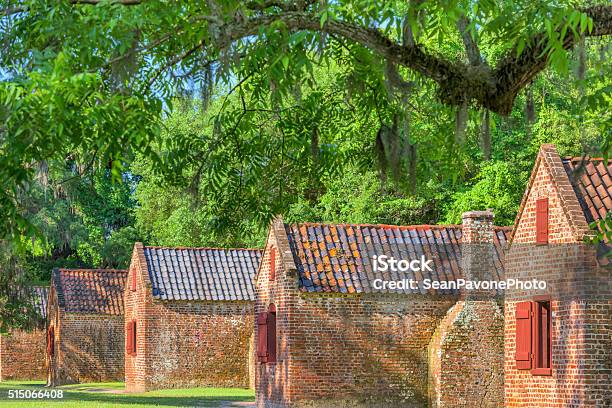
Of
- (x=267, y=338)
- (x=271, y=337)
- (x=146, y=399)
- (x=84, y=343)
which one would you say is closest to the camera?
(x=267, y=338)

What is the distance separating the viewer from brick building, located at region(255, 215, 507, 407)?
96.3 ft

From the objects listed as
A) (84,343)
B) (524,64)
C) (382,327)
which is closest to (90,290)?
(84,343)

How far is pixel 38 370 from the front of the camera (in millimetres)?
56938

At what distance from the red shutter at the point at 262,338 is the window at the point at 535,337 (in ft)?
28.2

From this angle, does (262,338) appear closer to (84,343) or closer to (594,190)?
(594,190)

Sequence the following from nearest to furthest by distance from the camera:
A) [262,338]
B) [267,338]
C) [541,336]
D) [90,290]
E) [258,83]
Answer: [258,83], [541,336], [267,338], [262,338], [90,290]

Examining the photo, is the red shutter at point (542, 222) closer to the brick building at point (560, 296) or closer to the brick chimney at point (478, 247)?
the brick building at point (560, 296)

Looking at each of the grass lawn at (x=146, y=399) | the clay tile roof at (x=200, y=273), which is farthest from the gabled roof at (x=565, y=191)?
the clay tile roof at (x=200, y=273)

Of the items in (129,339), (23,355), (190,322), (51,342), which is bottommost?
(23,355)

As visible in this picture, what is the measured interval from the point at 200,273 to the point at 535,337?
66.3 ft

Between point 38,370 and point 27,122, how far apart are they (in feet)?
161

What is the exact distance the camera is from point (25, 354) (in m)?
56.7

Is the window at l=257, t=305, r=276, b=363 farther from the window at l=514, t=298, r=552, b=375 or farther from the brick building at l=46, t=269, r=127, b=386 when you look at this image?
the brick building at l=46, t=269, r=127, b=386

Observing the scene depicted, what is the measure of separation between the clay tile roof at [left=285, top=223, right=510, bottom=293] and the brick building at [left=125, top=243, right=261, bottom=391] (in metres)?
11.8
